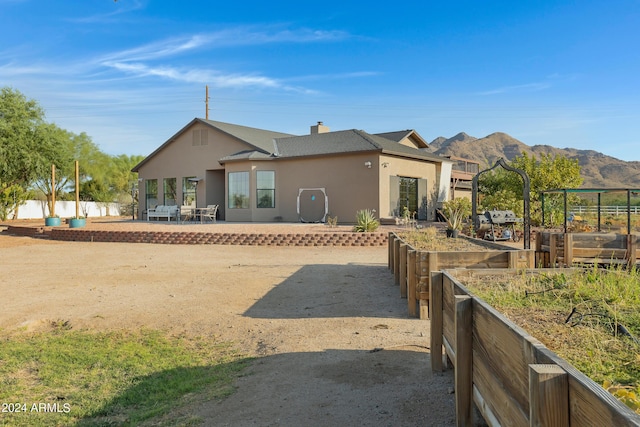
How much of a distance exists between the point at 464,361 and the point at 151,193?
29298mm

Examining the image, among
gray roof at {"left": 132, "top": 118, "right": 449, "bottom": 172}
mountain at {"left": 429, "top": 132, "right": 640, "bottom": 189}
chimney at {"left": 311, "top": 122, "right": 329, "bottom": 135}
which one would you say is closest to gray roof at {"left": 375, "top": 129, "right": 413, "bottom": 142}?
gray roof at {"left": 132, "top": 118, "right": 449, "bottom": 172}

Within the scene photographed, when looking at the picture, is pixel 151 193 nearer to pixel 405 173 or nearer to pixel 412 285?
pixel 405 173

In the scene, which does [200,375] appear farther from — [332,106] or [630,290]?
[332,106]

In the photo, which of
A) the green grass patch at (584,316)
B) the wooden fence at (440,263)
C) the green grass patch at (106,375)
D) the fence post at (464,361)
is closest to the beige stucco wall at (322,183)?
the wooden fence at (440,263)

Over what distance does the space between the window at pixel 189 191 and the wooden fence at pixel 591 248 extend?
883 inches

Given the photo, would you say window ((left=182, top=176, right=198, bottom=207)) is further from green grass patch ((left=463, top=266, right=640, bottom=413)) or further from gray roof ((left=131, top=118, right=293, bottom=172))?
green grass patch ((left=463, top=266, right=640, bottom=413))

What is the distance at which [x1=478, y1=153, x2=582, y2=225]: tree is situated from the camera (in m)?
19.4

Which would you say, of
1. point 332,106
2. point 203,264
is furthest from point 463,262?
point 332,106

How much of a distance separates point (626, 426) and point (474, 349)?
60.1 inches

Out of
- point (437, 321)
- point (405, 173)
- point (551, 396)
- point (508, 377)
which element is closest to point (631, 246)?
point (437, 321)

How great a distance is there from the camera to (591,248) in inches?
302

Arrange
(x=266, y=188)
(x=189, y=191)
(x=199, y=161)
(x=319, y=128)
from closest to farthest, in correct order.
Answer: (x=266, y=188)
(x=199, y=161)
(x=189, y=191)
(x=319, y=128)

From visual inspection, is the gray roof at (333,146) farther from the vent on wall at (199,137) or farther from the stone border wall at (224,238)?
the stone border wall at (224,238)

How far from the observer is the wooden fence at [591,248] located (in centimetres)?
738
